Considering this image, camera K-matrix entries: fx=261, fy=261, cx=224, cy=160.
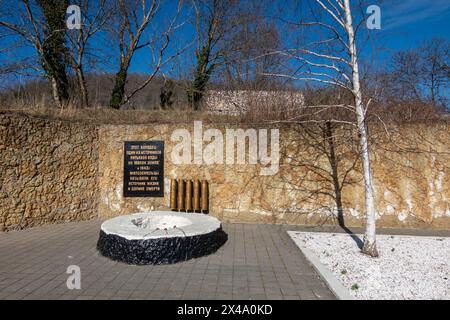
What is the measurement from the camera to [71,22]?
12.4 meters

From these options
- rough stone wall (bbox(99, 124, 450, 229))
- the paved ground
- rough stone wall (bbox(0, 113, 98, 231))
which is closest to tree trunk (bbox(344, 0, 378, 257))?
the paved ground

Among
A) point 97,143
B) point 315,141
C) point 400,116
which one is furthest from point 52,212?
point 400,116

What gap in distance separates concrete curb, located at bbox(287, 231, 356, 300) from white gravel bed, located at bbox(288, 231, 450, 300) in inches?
3.3

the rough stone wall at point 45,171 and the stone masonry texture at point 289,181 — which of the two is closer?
the rough stone wall at point 45,171

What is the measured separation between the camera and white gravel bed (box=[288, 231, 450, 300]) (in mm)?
3293

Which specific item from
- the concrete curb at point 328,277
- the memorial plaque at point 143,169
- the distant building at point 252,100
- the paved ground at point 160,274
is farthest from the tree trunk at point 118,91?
the concrete curb at point 328,277

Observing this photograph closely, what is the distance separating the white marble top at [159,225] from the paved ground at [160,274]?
457mm

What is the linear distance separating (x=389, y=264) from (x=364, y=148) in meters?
1.90

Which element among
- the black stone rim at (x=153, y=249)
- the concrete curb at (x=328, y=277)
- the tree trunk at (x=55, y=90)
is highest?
the tree trunk at (x=55, y=90)

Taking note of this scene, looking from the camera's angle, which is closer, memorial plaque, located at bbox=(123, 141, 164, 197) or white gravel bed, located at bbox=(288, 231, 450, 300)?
white gravel bed, located at bbox=(288, 231, 450, 300)

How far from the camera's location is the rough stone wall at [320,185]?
668 cm

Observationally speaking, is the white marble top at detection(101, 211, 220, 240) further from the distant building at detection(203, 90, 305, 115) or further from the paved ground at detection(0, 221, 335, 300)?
the distant building at detection(203, 90, 305, 115)

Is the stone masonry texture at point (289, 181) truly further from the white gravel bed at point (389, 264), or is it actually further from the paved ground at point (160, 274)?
the paved ground at point (160, 274)

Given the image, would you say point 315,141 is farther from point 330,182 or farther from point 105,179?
point 105,179
